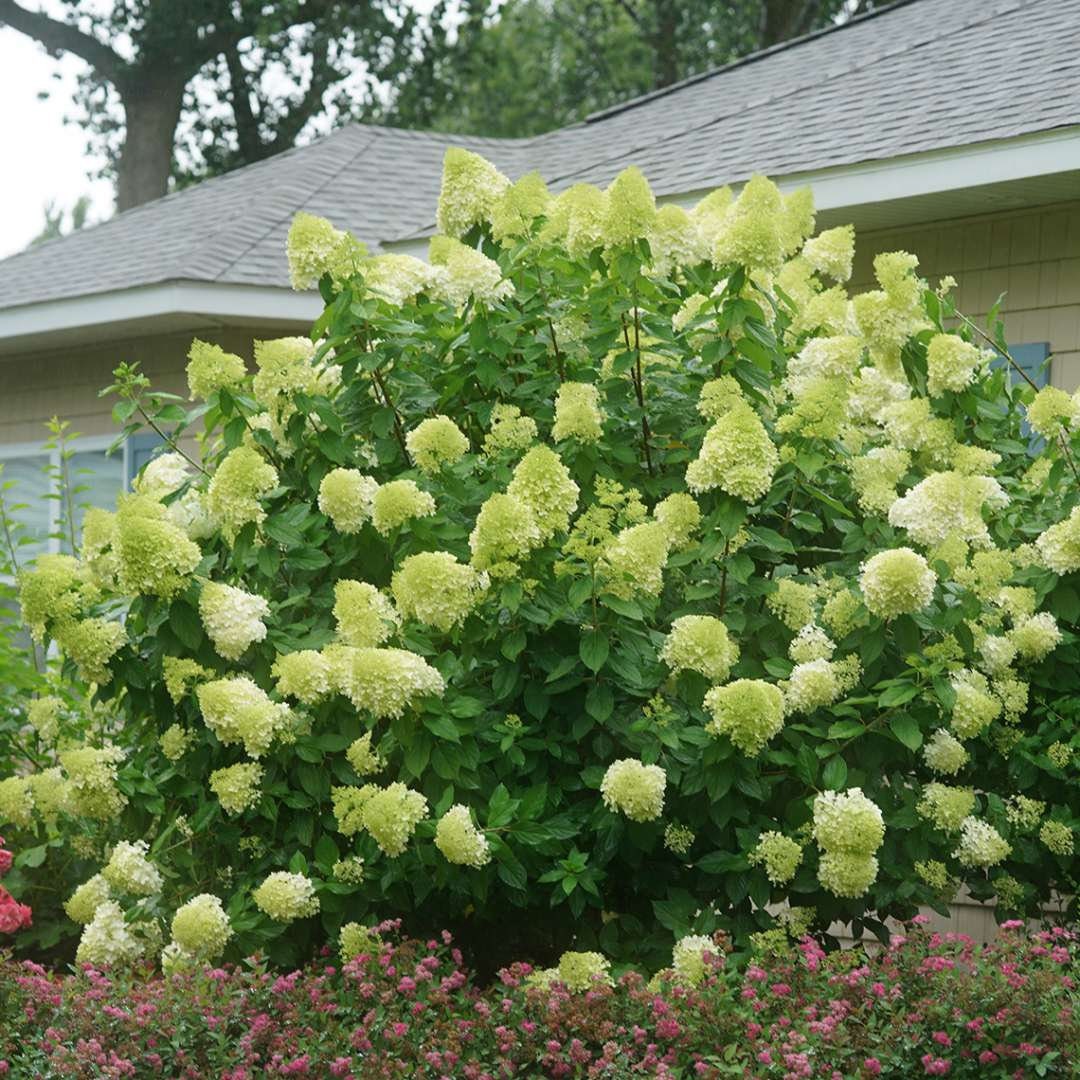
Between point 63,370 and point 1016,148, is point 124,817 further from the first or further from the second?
point 63,370

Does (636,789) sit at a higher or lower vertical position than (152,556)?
lower

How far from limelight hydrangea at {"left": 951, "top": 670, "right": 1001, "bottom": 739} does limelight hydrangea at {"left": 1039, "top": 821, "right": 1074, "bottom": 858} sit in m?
0.37

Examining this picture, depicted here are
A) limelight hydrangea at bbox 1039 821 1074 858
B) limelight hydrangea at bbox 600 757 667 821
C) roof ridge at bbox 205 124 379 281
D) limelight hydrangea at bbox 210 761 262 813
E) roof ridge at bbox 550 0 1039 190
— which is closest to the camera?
limelight hydrangea at bbox 600 757 667 821

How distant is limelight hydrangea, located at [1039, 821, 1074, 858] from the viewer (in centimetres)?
427

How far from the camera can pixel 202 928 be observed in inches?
160

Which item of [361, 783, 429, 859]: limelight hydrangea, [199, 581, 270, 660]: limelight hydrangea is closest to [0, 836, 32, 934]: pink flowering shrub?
[199, 581, 270, 660]: limelight hydrangea

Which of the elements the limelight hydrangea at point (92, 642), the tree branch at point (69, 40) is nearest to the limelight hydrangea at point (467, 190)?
the limelight hydrangea at point (92, 642)

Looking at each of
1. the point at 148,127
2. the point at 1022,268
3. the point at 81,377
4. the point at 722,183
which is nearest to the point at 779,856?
the point at 1022,268

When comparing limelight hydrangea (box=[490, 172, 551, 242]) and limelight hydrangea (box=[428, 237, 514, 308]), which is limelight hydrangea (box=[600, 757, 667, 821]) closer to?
limelight hydrangea (box=[428, 237, 514, 308])

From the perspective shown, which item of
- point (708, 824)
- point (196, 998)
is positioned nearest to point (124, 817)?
point (196, 998)

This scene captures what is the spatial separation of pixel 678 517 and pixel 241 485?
1.20 meters

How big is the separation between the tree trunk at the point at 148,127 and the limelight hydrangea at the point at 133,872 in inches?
746

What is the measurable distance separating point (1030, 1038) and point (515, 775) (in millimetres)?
1519

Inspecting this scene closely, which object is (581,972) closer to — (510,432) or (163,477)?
(510,432)
